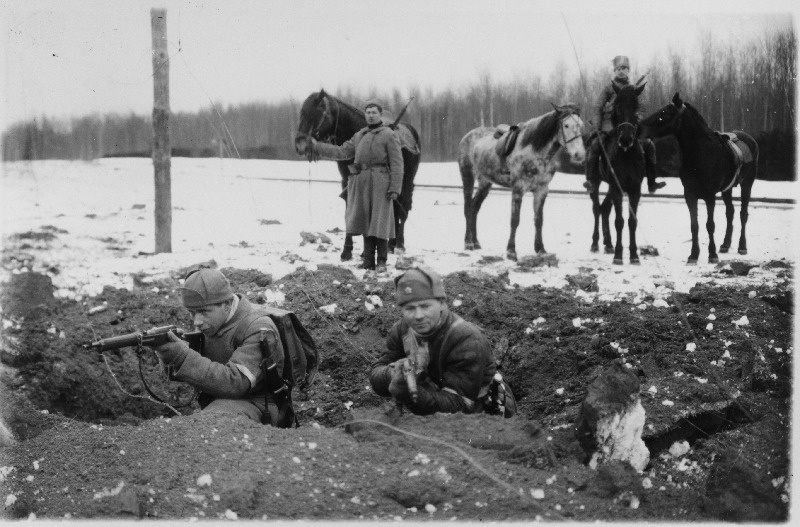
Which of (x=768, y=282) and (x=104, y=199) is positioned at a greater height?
(x=104, y=199)

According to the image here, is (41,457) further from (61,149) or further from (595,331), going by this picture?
(61,149)

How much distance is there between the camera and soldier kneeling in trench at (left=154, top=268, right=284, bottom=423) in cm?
457

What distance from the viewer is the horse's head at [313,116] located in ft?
35.1

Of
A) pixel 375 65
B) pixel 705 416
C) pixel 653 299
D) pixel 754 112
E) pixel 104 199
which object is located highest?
pixel 375 65

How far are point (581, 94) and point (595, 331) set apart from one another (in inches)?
220

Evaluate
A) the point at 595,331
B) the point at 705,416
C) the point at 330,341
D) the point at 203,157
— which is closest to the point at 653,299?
the point at 595,331

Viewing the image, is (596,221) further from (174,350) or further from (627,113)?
(174,350)

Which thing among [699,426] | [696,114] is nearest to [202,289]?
[699,426]

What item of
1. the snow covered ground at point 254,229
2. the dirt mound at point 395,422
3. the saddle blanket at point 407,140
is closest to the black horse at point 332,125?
the snow covered ground at point 254,229

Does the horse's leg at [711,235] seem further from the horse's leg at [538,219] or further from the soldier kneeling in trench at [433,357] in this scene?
the soldier kneeling in trench at [433,357]

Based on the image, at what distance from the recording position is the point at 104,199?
11.6 metres

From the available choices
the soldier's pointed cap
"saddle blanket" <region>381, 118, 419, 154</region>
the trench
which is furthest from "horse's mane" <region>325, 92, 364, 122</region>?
the trench

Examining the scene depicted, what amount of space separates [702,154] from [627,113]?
3.54 feet

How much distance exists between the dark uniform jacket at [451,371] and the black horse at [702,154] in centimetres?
641
